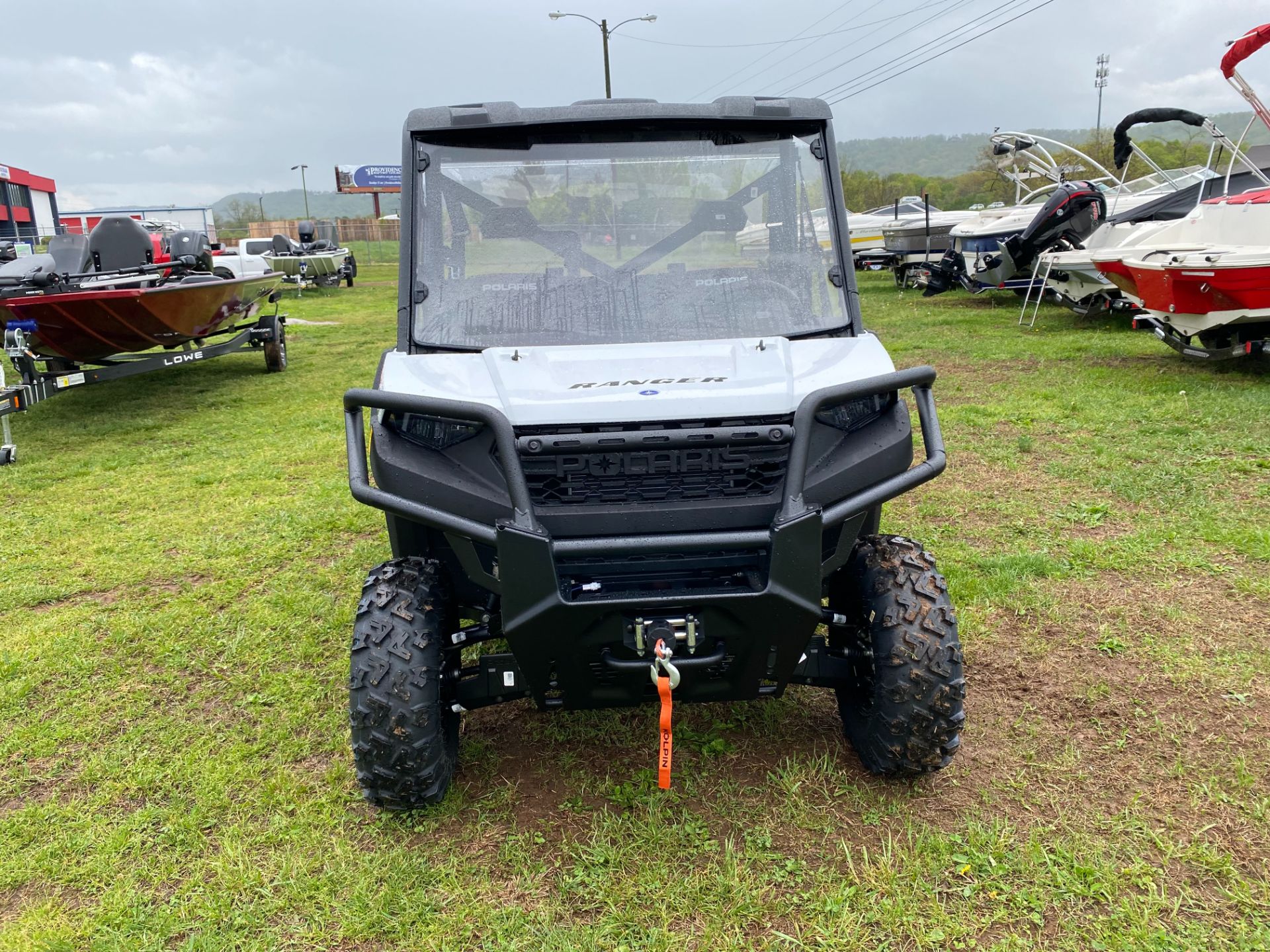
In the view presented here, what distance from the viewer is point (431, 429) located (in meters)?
2.76

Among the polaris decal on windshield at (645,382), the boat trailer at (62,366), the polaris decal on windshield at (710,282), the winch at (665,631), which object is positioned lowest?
the winch at (665,631)

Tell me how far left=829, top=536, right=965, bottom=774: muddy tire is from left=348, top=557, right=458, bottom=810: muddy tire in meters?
1.32

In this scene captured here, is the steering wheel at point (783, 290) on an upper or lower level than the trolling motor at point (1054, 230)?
lower

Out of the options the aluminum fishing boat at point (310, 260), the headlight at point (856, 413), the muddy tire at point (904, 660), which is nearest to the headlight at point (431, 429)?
the headlight at point (856, 413)

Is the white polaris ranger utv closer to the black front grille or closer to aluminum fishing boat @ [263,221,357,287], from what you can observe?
the black front grille

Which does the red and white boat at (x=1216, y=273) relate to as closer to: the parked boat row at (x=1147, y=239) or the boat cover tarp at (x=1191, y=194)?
the parked boat row at (x=1147, y=239)

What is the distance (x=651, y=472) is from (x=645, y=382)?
0.29 metres

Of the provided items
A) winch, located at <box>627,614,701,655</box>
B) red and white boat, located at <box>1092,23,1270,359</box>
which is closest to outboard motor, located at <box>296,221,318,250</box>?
red and white boat, located at <box>1092,23,1270,359</box>

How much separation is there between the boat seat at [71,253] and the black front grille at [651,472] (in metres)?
9.26

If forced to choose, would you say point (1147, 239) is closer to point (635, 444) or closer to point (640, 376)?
point (640, 376)

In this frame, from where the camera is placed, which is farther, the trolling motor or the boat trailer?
the trolling motor

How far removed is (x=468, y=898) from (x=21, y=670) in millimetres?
2576

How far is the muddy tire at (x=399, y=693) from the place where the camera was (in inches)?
106

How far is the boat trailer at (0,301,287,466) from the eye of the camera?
24.5ft
